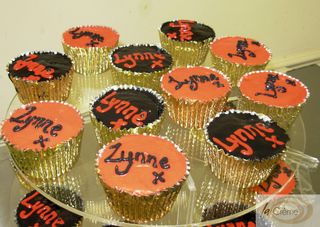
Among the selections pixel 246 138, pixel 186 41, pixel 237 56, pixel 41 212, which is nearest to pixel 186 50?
pixel 186 41

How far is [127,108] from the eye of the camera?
1436 mm

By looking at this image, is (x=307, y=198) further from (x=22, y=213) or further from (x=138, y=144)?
(x=22, y=213)

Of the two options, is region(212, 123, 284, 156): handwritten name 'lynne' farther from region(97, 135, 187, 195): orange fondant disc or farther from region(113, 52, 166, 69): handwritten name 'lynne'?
region(113, 52, 166, 69): handwritten name 'lynne'

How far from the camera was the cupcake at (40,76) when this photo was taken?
5.12 ft

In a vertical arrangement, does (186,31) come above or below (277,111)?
above

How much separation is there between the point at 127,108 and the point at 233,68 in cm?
55

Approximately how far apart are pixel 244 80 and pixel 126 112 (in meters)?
0.50

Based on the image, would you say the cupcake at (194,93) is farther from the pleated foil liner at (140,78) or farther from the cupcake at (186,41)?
the cupcake at (186,41)

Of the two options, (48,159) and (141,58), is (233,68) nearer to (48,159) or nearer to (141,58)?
(141,58)

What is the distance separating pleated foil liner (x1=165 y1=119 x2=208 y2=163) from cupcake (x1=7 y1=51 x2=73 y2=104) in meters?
0.42

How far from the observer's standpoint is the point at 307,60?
3.02 meters

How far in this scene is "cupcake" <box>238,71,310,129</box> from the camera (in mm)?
1536

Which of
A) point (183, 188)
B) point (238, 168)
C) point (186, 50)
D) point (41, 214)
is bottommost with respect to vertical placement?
point (41, 214)

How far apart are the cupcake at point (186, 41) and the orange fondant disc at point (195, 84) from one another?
21cm
